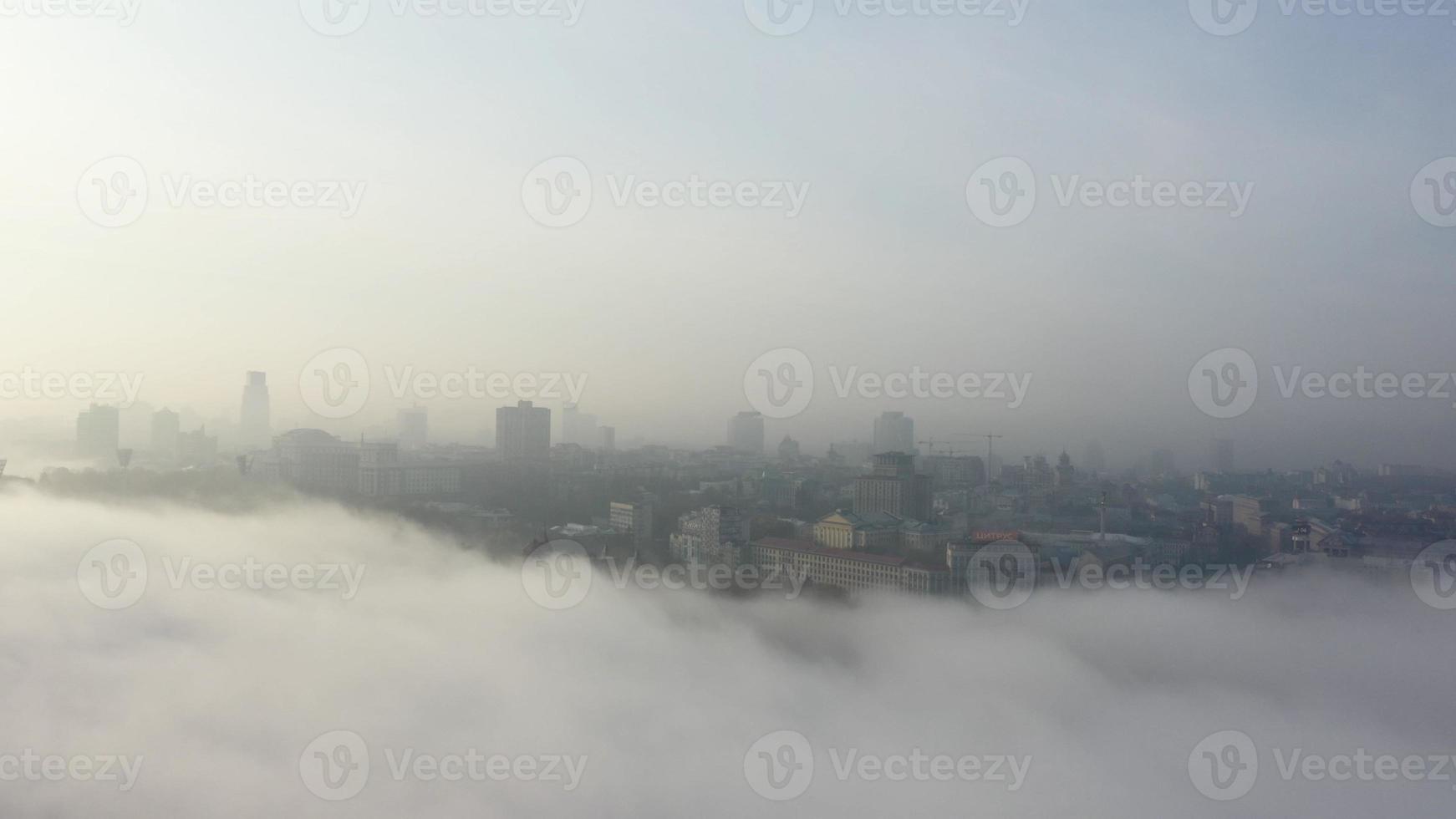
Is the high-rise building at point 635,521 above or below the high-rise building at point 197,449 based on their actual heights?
below

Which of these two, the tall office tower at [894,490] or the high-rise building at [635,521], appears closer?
the tall office tower at [894,490]

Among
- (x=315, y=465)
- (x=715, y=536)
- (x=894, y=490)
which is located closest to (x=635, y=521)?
(x=715, y=536)

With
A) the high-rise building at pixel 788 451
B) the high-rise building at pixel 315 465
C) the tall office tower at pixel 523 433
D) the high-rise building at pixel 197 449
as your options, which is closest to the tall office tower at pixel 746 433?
the high-rise building at pixel 788 451

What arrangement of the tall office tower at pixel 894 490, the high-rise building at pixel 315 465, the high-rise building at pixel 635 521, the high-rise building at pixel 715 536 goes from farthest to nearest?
the high-rise building at pixel 315 465 → the high-rise building at pixel 635 521 → the high-rise building at pixel 715 536 → the tall office tower at pixel 894 490

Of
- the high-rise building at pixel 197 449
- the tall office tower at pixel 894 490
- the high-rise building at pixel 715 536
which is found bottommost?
the high-rise building at pixel 715 536

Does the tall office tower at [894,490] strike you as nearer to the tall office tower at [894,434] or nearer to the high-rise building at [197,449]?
the tall office tower at [894,434]

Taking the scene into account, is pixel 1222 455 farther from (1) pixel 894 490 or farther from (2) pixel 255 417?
(2) pixel 255 417

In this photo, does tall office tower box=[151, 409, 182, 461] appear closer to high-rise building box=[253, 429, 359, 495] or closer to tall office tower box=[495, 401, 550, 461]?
high-rise building box=[253, 429, 359, 495]

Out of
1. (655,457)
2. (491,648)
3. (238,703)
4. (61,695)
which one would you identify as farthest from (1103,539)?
(61,695)
